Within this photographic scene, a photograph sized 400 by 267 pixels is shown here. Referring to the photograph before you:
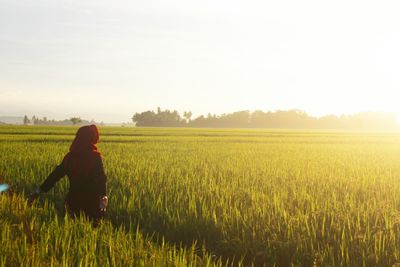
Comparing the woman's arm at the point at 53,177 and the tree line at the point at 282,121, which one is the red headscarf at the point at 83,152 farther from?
the tree line at the point at 282,121

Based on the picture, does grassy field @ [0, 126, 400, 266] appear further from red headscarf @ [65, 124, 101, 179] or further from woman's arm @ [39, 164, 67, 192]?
red headscarf @ [65, 124, 101, 179]

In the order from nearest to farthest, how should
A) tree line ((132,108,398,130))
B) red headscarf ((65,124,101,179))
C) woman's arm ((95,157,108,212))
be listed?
red headscarf ((65,124,101,179))
woman's arm ((95,157,108,212))
tree line ((132,108,398,130))

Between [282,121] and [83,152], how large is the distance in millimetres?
109996

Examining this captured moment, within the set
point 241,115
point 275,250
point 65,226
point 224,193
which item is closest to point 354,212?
point 275,250

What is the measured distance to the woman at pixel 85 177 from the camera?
4.89 metres

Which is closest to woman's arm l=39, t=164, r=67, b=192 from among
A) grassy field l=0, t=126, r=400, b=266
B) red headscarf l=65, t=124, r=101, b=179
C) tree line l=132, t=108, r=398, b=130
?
red headscarf l=65, t=124, r=101, b=179

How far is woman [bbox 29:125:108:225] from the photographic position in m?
4.89

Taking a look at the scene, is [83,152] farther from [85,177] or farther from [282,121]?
[282,121]

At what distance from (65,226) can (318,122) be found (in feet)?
380

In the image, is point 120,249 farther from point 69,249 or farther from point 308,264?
point 308,264

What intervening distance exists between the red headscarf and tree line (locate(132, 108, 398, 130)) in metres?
106

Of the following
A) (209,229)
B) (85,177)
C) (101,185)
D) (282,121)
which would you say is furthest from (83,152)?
(282,121)

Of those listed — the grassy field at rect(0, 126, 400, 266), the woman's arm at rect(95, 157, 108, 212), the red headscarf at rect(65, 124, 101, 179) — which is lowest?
the grassy field at rect(0, 126, 400, 266)

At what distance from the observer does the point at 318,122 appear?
114875 mm
